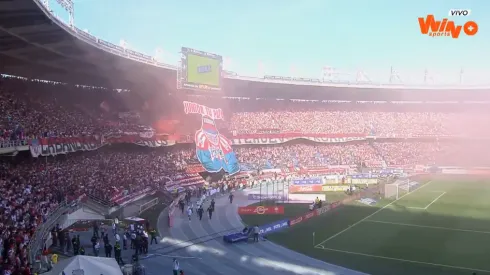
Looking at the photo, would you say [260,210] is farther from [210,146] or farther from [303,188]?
[210,146]

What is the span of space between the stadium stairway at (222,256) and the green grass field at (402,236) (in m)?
1.12

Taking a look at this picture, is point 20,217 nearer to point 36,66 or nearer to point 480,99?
point 36,66

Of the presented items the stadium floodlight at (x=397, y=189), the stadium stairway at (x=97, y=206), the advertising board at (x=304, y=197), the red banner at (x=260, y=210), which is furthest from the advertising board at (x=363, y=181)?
the stadium stairway at (x=97, y=206)

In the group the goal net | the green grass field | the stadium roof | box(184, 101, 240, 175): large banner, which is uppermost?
the stadium roof

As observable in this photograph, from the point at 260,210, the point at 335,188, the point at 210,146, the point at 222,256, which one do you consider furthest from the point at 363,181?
the point at 222,256

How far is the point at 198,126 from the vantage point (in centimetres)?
5025

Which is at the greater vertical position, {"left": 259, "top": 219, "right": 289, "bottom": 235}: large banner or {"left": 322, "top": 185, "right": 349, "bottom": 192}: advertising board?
{"left": 322, "top": 185, "right": 349, "bottom": 192}: advertising board

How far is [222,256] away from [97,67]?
23766 millimetres

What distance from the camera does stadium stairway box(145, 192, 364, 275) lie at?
65.2 feet

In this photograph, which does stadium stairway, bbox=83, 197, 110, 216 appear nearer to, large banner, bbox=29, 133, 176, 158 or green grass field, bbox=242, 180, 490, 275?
large banner, bbox=29, 133, 176, 158

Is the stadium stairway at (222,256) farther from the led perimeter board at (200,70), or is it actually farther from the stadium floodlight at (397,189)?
the led perimeter board at (200,70)

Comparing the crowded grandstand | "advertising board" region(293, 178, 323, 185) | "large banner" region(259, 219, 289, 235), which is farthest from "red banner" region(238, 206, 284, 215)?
"advertising board" region(293, 178, 323, 185)

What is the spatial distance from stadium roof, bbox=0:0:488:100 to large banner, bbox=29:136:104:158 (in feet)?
20.7

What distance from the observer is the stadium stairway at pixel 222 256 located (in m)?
19.9
